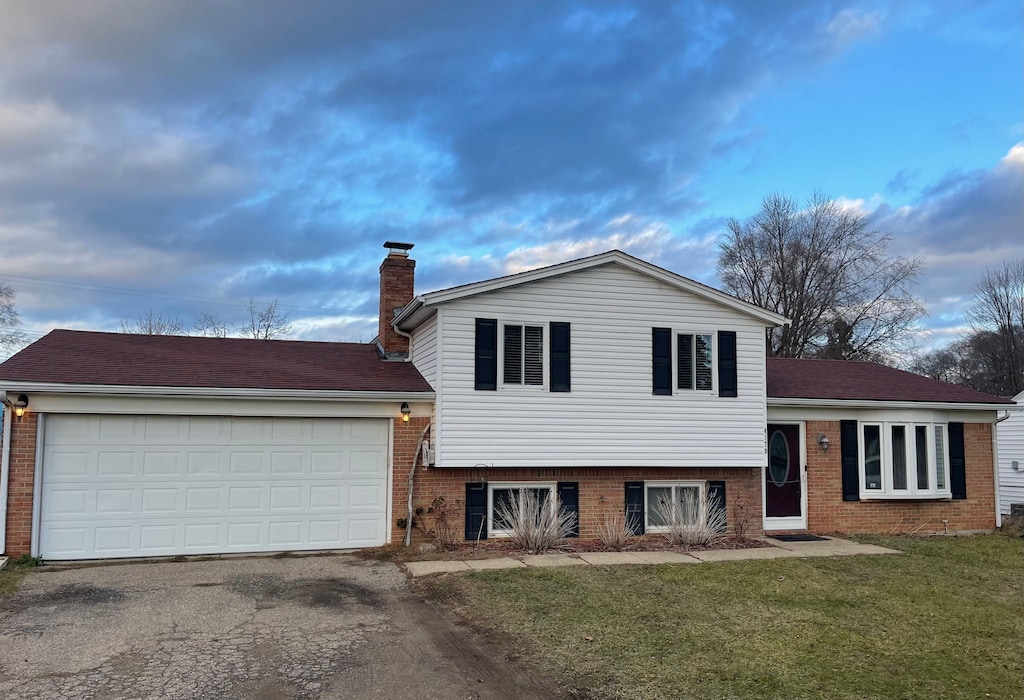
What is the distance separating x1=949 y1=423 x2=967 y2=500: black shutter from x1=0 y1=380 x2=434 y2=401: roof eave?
401 inches

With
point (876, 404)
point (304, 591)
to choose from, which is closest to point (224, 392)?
point (304, 591)

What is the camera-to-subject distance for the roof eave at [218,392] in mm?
9956

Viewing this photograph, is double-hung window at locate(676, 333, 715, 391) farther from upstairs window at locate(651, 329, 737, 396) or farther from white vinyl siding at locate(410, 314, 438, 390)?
white vinyl siding at locate(410, 314, 438, 390)

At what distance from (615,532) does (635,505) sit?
0.89 m

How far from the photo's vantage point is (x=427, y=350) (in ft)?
40.5

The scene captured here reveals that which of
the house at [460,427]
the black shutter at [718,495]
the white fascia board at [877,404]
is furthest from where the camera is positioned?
the white fascia board at [877,404]

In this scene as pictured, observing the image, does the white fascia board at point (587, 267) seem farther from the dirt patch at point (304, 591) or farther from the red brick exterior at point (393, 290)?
the dirt patch at point (304, 591)

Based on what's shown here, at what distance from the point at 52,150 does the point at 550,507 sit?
40.4 ft

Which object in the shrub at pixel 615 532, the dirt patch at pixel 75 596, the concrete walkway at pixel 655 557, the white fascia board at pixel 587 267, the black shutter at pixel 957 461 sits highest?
the white fascia board at pixel 587 267

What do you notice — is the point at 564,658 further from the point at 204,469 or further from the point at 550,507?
the point at 204,469

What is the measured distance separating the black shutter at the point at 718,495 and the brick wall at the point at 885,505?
191 centimetres

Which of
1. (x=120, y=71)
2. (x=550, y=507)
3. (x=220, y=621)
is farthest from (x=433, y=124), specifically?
(x=220, y=621)

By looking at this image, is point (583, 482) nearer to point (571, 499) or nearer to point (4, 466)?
point (571, 499)

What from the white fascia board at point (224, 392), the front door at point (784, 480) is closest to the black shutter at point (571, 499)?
the white fascia board at point (224, 392)
